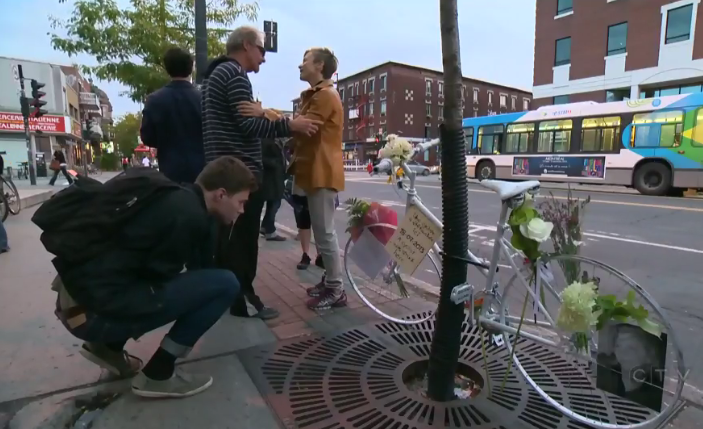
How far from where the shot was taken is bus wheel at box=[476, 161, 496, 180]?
61.6 ft

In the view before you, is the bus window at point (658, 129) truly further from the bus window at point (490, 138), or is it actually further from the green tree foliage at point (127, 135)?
the green tree foliage at point (127, 135)

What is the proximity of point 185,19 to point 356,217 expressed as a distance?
928 centimetres

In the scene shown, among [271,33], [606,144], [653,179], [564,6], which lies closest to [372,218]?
[271,33]

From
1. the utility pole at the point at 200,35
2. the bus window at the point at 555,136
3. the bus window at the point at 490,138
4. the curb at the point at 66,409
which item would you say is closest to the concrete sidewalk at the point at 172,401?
the curb at the point at 66,409

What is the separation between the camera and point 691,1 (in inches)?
826

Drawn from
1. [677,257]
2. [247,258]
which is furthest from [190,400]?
[677,257]

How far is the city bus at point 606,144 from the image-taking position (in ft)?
42.7

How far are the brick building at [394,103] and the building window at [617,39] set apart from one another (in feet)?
80.5

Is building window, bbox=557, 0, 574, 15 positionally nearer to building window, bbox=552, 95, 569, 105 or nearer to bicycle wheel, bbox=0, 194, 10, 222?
building window, bbox=552, 95, 569, 105

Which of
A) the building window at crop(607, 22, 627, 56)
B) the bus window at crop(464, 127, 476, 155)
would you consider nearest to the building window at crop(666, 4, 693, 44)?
the building window at crop(607, 22, 627, 56)

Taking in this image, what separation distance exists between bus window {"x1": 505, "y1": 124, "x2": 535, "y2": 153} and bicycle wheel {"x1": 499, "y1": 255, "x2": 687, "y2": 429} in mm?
16450

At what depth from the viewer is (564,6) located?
2630 cm

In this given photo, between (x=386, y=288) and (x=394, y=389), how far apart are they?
1300mm

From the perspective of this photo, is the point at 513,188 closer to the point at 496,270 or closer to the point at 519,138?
the point at 496,270
